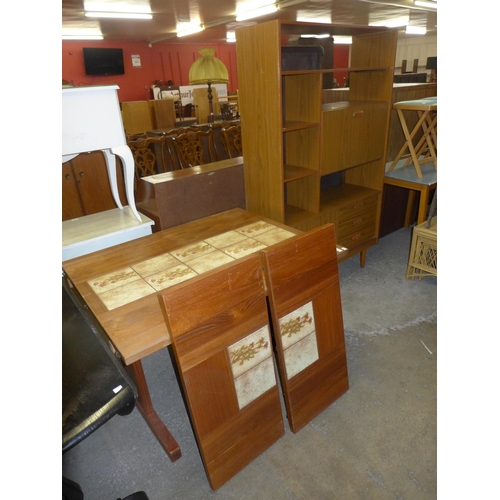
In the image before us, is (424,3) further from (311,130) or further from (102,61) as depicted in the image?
(102,61)

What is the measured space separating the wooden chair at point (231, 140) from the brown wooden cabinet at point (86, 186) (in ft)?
3.90

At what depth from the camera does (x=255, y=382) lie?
1499 millimetres

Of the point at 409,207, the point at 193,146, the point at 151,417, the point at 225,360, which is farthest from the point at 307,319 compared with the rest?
the point at 409,207

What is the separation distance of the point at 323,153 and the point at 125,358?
6.12 ft

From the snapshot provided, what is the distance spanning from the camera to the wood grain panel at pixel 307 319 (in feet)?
4.91

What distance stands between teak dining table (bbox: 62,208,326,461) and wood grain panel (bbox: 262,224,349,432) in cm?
37

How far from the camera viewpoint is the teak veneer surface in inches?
50.5

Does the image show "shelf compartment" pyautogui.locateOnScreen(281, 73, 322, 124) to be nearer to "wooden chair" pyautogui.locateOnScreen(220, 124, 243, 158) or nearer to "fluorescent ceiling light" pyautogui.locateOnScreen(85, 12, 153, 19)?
"wooden chair" pyautogui.locateOnScreen(220, 124, 243, 158)

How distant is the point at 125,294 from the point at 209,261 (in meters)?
0.41

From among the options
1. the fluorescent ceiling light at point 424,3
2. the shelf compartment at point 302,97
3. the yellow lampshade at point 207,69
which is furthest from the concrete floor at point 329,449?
the fluorescent ceiling light at point 424,3

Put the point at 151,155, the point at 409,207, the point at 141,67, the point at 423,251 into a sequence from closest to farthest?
the point at 423,251 → the point at 151,155 → the point at 409,207 → the point at 141,67
